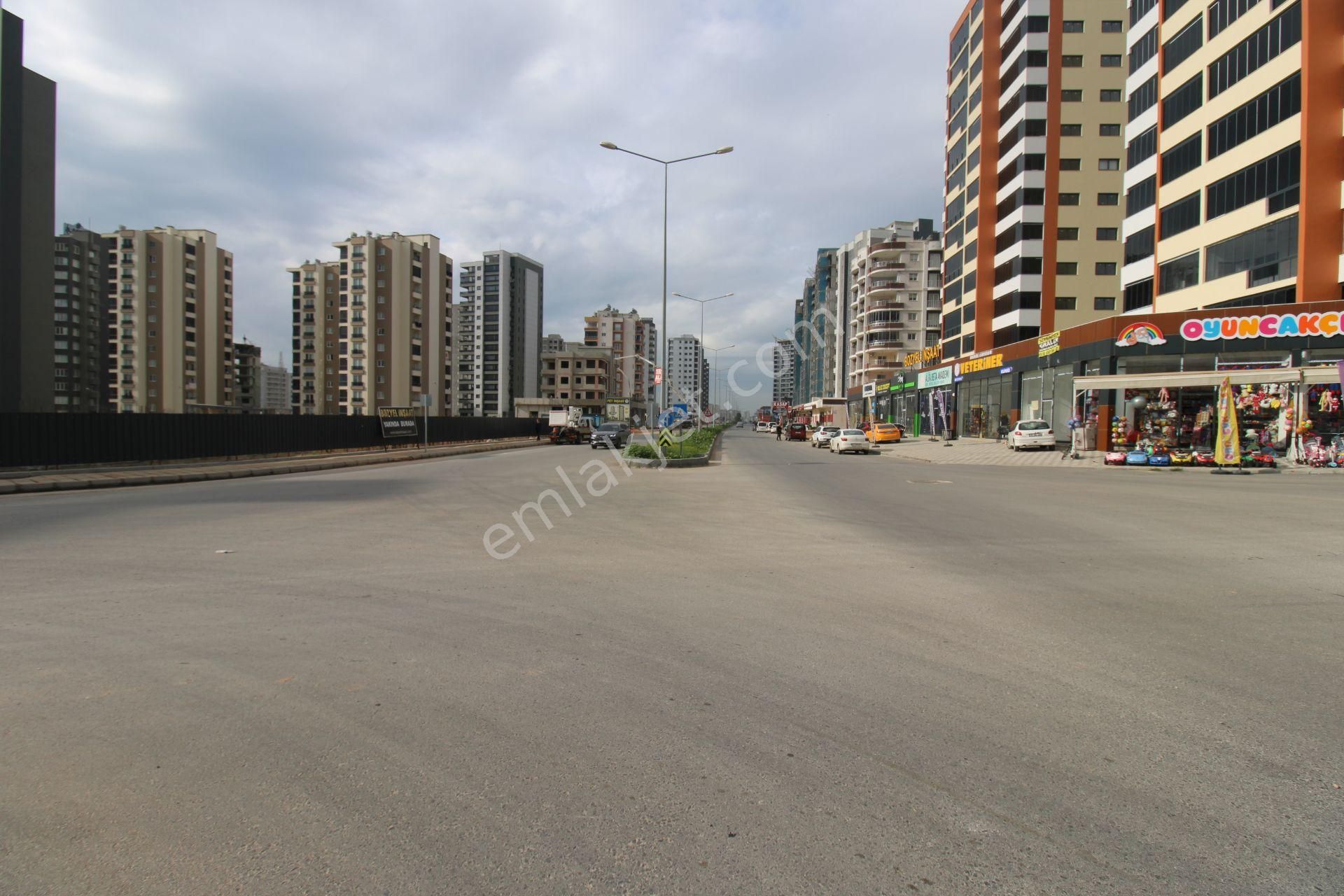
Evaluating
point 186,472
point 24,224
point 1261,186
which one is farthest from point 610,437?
point 1261,186

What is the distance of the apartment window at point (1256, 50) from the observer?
28.2m

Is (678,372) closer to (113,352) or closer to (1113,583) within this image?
(113,352)

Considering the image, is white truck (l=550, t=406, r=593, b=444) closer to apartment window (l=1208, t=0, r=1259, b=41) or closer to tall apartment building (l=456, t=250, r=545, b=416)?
apartment window (l=1208, t=0, r=1259, b=41)

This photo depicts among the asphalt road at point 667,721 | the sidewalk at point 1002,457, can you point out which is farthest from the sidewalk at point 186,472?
the sidewalk at point 1002,457

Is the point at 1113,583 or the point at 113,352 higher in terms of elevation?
the point at 113,352

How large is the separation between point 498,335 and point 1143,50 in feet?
432

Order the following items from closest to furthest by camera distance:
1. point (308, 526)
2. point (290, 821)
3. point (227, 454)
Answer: point (290, 821), point (308, 526), point (227, 454)

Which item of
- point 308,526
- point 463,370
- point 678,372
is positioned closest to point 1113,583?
point 308,526

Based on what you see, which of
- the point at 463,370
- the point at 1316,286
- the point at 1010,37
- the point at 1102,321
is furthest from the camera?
the point at 463,370

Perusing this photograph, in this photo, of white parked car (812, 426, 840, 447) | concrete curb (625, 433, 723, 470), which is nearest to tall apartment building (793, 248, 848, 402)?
white parked car (812, 426, 840, 447)

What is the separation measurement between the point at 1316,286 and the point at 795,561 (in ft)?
104

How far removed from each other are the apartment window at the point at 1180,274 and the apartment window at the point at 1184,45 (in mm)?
9709

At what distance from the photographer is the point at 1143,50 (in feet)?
128

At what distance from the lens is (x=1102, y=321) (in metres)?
31.4
